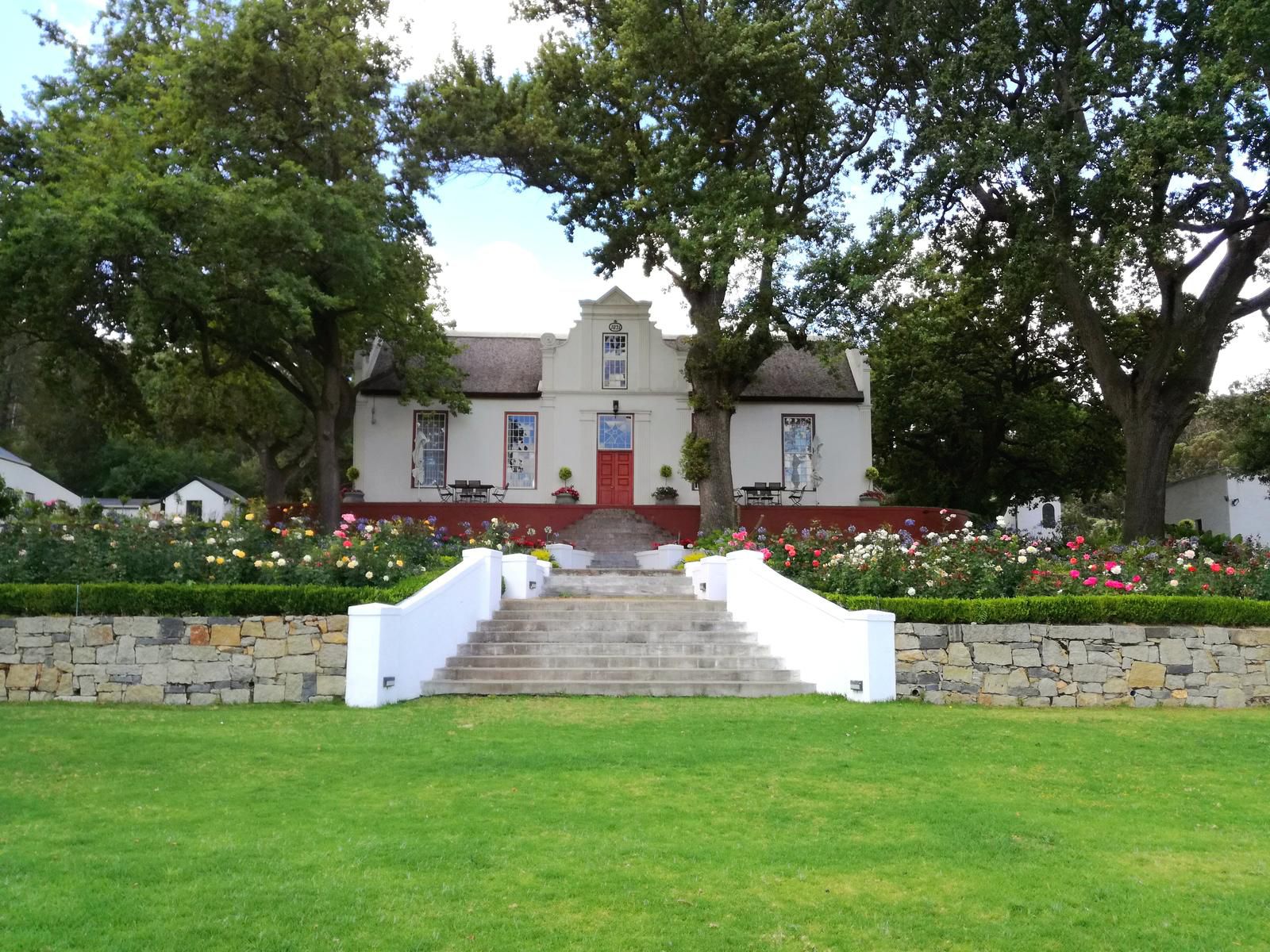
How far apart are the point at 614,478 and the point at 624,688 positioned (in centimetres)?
1477

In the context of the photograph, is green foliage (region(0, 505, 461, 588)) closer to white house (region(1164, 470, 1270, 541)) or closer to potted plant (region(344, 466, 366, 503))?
potted plant (region(344, 466, 366, 503))

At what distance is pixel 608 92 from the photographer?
2177 cm

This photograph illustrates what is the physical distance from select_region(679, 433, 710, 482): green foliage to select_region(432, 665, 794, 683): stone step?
37.0ft

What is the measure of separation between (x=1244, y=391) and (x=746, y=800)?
2479cm

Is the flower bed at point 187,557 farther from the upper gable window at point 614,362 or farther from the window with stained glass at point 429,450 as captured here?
the upper gable window at point 614,362

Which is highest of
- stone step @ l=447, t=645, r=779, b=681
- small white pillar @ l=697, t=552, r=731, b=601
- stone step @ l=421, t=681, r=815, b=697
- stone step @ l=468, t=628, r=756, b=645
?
small white pillar @ l=697, t=552, r=731, b=601

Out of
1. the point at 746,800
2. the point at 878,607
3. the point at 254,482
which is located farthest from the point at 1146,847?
the point at 254,482

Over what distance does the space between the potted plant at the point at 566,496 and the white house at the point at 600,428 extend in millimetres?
558

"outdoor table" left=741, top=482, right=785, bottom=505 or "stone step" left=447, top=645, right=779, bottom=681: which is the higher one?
"outdoor table" left=741, top=482, right=785, bottom=505

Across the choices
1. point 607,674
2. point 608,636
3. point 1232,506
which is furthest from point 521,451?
point 1232,506

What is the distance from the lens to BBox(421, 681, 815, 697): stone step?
10789mm

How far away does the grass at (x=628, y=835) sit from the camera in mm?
4207

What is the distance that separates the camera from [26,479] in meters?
35.0

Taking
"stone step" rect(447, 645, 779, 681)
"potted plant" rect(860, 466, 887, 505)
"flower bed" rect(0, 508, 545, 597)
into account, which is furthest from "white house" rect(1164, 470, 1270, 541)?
"flower bed" rect(0, 508, 545, 597)
